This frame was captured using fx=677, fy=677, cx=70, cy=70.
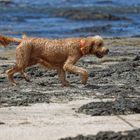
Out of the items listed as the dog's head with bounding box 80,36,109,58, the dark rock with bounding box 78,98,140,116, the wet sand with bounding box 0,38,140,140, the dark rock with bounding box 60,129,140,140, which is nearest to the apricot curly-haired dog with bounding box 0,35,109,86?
the dog's head with bounding box 80,36,109,58

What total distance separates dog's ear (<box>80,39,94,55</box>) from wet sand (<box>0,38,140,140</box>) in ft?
1.97

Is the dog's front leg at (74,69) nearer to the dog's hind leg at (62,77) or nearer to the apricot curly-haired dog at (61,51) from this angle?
the apricot curly-haired dog at (61,51)

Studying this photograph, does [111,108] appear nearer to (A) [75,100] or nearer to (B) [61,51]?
(A) [75,100]

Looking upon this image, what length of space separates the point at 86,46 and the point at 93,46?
0.12 m

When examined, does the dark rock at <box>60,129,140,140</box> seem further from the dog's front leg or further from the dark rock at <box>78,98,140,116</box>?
the dog's front leg

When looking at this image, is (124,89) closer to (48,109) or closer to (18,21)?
(48,109)

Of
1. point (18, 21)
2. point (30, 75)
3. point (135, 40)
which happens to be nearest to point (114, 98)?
point (30, 75)

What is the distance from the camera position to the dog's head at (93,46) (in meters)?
11.5

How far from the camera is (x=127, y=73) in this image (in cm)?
1319

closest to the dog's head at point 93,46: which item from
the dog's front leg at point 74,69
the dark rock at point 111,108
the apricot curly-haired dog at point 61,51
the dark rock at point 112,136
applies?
the apricot curly-haired dog at point 61,51

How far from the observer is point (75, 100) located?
32.4 ft

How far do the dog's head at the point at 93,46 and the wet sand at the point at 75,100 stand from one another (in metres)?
0.58

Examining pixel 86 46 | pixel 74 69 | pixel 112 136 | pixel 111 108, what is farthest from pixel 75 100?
pixel 112 136

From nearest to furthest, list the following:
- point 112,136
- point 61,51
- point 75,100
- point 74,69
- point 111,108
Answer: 1. point 112,136
2. point 111,108
3. point 75,100
4. point 74,69
5. point 61,51
